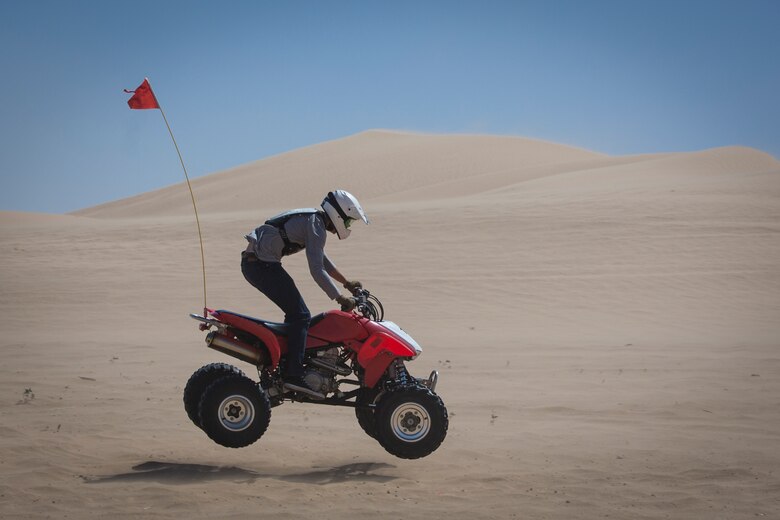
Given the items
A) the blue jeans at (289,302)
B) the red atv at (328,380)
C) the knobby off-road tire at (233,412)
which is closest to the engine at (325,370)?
the red atv at (328,380)

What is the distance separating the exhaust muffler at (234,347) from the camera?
6840 mm

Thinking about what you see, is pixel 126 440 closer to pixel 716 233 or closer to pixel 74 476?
pixel 74 476

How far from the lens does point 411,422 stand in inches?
271

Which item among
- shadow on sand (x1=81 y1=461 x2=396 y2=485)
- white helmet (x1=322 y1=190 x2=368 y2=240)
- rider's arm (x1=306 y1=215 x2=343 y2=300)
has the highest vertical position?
white helmet (x1=322 y1=190 x2=368 y2=240)

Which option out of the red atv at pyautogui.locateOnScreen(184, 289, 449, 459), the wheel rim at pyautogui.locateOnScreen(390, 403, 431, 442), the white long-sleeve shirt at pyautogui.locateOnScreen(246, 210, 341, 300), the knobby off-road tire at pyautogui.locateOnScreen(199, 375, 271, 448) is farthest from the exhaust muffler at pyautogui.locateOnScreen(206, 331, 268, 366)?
the wheel rim at pyautogui.locateOnScreen(390, 403, 431, 442)

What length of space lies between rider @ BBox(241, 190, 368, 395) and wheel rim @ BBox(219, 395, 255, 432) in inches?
13.3

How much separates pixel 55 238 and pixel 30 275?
21.3ft

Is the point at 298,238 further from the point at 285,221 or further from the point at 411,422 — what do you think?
the point at 411,422

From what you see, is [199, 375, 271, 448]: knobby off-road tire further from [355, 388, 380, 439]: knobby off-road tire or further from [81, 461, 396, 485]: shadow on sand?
[355, 388, 380, 439]: knobby off-road tire

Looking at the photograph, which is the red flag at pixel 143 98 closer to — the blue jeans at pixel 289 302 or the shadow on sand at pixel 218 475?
the blue jeans at pixel 289 302

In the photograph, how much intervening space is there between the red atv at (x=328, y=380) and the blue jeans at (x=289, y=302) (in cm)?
12

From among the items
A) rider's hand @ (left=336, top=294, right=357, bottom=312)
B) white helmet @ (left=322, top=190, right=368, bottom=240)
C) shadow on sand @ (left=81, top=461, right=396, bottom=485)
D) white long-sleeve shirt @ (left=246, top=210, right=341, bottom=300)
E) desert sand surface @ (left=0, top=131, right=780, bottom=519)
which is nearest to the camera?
desert sand surface @ (left=0, top=131, right=780, bottom=519)

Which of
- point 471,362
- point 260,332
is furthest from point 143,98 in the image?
point 471,362

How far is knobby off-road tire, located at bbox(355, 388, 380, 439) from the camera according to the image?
7062mm
